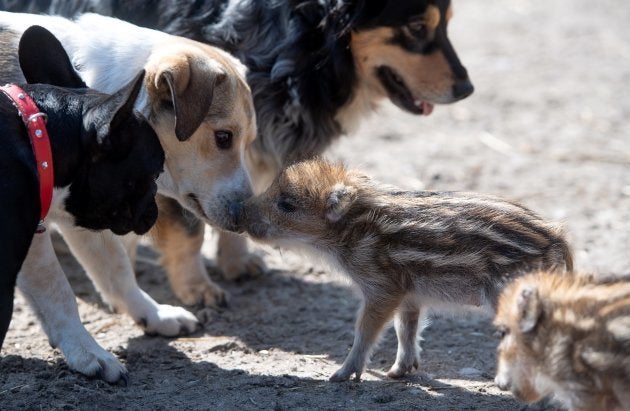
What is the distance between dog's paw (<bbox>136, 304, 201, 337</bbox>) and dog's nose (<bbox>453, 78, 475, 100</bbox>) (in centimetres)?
232

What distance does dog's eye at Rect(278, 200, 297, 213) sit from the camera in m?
5.35

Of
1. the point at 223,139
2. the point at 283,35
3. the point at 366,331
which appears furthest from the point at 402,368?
the point at 283,35

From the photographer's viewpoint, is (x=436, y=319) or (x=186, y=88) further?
(x=436, y=319)

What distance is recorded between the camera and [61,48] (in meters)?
5.16

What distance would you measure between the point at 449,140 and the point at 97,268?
14.4 ft

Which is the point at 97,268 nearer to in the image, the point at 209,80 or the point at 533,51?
the point at 209,80

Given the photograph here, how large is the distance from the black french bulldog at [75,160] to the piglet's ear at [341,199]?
0.84 m

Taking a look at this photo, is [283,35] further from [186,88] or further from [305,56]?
[186,88]

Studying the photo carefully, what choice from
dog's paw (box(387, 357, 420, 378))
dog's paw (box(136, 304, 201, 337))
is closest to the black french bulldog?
dog's paw (box(136, 304, 201, 337))

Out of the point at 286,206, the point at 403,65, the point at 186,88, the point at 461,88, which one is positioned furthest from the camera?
the point at 461,88

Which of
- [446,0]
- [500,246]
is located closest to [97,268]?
[500,246]

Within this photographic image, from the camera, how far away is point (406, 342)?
5273 mm

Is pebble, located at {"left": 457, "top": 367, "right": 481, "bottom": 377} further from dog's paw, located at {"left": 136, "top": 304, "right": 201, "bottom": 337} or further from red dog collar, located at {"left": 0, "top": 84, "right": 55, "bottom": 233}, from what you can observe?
red dog collar, located at {"left": 0, "top": 84, "right": 55, "bottom": 233}

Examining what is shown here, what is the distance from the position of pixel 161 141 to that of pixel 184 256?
48.6 inches
